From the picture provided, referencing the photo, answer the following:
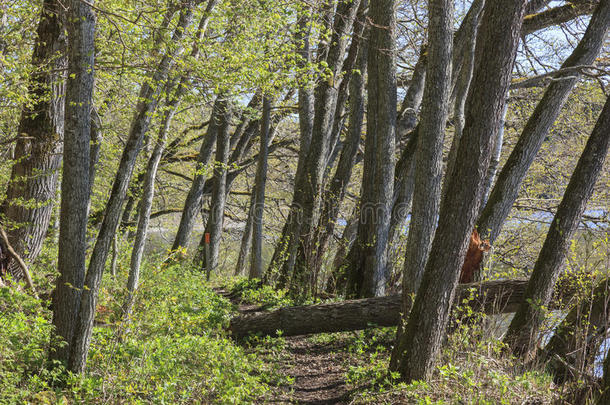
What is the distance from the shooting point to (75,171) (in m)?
4.52

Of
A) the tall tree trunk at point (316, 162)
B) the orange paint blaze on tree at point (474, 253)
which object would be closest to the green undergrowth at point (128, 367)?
the orange paint blaze on tree at point (474, 253)

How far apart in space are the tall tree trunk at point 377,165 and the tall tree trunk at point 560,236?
254cm

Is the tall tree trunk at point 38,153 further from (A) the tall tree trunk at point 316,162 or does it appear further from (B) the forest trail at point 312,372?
(A) the tall tree trunk at point 316,162

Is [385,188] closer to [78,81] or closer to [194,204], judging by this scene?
[78,81]

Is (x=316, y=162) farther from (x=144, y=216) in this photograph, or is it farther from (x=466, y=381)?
(x=466, y=381)

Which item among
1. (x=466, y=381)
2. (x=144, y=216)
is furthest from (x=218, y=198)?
(x=466, y=381)

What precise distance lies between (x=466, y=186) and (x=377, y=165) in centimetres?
373

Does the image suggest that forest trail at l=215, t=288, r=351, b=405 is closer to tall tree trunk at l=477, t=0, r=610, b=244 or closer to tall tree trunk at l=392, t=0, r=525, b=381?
tall tree trunk at l=392, t=0, r=525, b=381

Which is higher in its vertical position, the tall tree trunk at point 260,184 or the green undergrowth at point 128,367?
the tall tree trunk at point 260,184

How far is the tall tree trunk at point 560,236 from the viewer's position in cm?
573

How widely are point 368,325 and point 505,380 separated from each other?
3.14 meters

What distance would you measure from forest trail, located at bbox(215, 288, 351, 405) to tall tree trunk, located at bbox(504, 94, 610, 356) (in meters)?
2.06

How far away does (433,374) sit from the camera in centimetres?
502

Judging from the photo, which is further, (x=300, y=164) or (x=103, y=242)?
(x=300, y=164)
